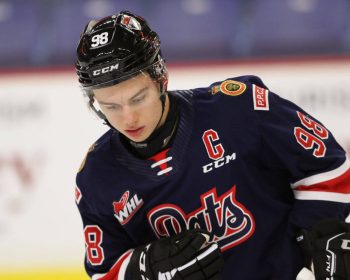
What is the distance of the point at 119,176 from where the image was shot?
1999 millimetres

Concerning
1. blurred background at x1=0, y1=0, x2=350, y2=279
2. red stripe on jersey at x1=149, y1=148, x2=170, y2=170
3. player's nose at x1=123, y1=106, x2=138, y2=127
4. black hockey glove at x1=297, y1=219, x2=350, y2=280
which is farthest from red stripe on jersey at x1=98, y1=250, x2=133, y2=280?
blurred background at x1=0, y1=0, x2=350, y2=279

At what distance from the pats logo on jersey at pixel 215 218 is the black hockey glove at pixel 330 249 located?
19cm

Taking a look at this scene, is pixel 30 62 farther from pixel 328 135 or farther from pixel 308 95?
pixel 328 135

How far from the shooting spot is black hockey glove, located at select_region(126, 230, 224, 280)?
72.5 inches

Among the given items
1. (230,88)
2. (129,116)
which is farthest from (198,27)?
(129,116)

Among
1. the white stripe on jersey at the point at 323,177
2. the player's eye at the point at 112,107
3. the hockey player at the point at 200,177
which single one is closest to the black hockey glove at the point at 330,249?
the hockey player at the point at 200,177

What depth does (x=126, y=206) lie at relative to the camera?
6.55 ft

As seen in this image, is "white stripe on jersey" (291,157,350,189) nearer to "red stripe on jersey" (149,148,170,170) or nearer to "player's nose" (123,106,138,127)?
"red stripe on jersey" (149,148,170,170)

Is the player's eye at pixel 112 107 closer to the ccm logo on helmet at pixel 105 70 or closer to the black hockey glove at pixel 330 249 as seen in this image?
the ccm logo on helmet at pixel 105 70

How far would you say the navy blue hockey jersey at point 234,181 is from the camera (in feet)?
6.42

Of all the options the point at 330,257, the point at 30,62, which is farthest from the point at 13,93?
the point at 330,257

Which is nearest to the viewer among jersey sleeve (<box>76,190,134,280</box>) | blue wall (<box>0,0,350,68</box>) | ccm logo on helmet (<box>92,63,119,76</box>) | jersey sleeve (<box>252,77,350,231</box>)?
ccm logo on helmet (<box>92,63,119,76</box>)

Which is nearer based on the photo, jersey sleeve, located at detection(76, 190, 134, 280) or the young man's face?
the young man's face

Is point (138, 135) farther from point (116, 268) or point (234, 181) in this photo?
point (116, 268)
